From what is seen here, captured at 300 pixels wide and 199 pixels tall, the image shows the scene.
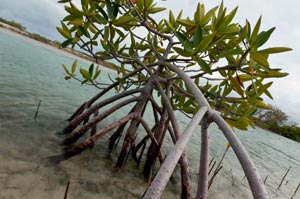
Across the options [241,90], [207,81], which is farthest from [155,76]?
[241,90]

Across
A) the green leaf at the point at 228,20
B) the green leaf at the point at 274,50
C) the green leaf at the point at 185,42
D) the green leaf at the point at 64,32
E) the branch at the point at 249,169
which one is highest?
the green leaf at the point at 228,20

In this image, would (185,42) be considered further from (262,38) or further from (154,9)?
(154,9)

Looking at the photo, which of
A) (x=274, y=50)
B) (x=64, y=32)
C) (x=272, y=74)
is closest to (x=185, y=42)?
(x=274, y=50)

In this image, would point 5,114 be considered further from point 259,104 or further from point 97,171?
point 259,104

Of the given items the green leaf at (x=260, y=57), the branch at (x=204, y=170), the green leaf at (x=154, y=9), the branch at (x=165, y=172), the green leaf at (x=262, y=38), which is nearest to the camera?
the branch at (x=165, y=172)

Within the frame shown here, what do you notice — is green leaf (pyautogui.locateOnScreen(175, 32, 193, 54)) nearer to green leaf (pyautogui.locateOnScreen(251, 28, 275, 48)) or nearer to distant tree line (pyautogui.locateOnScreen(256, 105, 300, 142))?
green leaf (pyautogui.locateOnScreen(251, 28, 275, 48))

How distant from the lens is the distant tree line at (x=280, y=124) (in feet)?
88.7

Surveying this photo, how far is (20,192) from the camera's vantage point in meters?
1.84

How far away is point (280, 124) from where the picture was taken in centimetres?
3120

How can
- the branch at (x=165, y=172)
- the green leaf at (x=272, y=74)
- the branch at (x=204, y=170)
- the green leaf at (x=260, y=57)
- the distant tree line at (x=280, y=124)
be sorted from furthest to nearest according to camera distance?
the distant tree line at (x=280, y=124), the green leaf at (x=272, y=74), the green leaf at (x=260, y=57), the branch at (x=204, y=170), the branch at (x=165, y=172)

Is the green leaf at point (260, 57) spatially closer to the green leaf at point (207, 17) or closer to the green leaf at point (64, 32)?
the green leaf at point (207, 17)

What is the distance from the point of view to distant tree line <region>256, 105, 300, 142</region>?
27.0 metres

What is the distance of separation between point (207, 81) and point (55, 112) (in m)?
2.92

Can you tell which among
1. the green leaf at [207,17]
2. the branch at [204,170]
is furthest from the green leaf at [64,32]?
the branch at [204,170]
